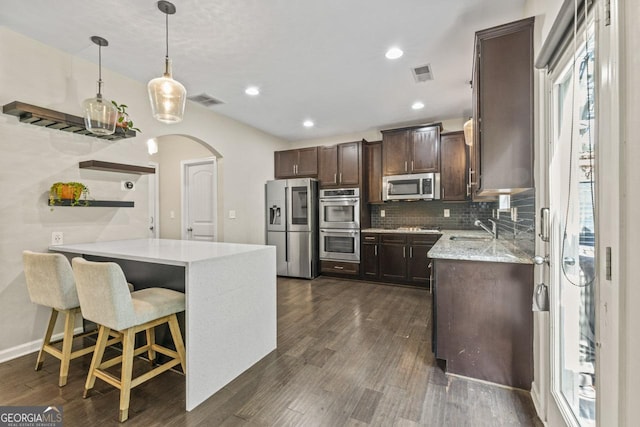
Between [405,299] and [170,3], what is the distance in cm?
386

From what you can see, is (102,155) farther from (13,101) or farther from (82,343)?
(82,343)

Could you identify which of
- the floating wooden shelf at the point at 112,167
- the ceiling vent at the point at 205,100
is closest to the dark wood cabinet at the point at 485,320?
the floating wooden shelf at the point at 112,167

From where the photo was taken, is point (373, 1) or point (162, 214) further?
point (162, 214)

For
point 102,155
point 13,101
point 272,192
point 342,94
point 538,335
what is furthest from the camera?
point 272,192

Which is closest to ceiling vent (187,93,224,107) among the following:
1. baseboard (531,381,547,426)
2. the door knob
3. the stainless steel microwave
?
the stainless steel microwave

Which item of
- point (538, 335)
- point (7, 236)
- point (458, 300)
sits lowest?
point (538, 335)

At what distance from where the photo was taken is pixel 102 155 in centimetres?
284

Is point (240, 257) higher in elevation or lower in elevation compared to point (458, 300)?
higher

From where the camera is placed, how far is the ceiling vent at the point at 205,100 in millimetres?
3576

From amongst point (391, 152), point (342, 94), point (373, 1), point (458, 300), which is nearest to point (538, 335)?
point (458, 300)

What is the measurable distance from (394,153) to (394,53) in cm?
216

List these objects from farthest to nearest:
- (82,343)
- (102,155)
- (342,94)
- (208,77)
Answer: (342,94) → (208,77) → (102,155) → (82,343)

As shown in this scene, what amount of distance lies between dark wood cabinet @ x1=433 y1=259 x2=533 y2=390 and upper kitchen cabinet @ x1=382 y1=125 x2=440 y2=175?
2.81 metres

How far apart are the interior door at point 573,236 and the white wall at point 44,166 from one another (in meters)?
3.59
